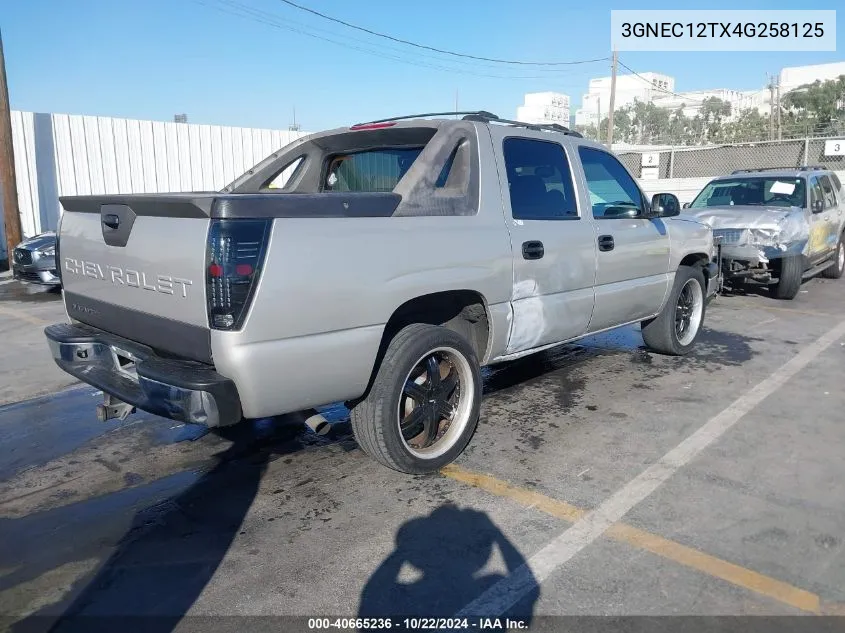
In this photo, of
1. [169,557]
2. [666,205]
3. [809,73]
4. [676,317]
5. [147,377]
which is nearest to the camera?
[169,557]

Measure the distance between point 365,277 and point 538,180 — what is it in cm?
179

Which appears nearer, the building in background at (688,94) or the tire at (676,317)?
the tire at (676,317)

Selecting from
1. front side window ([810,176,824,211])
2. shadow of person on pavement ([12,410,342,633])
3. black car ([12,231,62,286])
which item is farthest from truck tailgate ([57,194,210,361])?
front side window ([810,176,824,211])

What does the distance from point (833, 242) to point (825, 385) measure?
639 centimetres

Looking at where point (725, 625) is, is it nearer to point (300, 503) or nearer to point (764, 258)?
point (300, 503)

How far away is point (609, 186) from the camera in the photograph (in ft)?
17.2

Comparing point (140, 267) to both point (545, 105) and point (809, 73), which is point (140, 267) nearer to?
point (545, 105)

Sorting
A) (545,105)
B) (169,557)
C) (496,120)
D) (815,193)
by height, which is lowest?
(169,557)

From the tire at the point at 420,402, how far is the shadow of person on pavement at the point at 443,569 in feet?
1.56

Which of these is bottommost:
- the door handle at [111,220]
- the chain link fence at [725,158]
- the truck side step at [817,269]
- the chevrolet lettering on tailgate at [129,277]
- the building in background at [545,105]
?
the truck side step at [817,269]

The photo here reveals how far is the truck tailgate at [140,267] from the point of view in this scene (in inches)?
115

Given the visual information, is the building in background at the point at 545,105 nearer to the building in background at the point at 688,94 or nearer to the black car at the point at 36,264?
the building in background at the point at 688,94

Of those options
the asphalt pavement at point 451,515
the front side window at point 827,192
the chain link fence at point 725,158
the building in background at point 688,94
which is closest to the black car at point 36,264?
the asphalt pavement at point 451,515

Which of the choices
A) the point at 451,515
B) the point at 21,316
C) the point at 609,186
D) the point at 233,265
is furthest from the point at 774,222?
the point at 21,316
